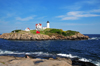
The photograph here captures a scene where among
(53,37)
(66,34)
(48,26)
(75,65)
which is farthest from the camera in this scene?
(48,26)

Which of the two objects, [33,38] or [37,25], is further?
[37,25]

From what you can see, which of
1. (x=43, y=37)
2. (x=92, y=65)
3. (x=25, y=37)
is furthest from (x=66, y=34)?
(x=92, y=65)

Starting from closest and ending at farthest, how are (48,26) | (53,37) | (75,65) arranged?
(75,65) → (53,37) → (48,26)

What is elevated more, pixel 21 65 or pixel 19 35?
pixel 19 35

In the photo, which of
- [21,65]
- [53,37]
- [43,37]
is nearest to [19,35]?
[43,37]

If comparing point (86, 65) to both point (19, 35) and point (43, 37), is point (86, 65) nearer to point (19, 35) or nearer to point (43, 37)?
point (43, 37)

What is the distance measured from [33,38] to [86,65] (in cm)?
7133

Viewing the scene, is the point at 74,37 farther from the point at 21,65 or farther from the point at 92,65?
the point at 21,65

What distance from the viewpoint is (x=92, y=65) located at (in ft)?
50.2

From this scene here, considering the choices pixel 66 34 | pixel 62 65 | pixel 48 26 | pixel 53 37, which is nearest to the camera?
pixel 62 65

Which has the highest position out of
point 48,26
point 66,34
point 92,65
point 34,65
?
point 48,26

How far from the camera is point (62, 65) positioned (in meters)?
12.1

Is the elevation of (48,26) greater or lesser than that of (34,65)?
greater

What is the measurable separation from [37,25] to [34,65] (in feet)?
328
